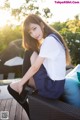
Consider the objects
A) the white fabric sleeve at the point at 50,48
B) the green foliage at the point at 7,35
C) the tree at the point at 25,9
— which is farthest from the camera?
the tree at the point at 25,9

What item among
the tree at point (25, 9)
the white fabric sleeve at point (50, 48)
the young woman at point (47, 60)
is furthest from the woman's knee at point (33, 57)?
the tree at point (25, 9)

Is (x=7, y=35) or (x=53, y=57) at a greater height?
(x=53, y=57)

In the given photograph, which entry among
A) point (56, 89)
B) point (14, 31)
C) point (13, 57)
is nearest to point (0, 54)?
point (13, 57)

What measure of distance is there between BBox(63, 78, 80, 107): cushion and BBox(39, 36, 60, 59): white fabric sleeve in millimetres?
258

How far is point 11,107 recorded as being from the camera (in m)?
3.81

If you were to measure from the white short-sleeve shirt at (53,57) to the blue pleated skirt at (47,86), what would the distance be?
1.6 inches

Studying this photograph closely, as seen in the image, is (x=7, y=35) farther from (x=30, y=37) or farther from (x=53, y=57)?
(x=53, y=57)

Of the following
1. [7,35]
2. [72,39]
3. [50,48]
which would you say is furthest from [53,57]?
[7,35]

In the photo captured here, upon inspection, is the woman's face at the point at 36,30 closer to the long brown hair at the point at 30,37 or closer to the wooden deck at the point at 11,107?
the long brown hair at the point at 30,37

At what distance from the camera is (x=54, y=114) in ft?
8.24

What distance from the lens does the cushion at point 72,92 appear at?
103 inches

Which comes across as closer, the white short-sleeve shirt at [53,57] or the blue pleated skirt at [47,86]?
the white short-sleeve shirt at [53,57]

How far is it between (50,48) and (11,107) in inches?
55.9

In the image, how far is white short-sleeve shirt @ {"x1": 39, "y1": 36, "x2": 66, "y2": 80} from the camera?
2594mm
